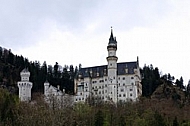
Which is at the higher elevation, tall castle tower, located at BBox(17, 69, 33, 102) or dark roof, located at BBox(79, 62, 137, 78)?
dark roof, located at BBox(79, 62, 137, 78)

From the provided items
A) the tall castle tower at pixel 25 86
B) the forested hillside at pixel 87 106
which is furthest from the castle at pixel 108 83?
the forested hillside at pixel 87 106

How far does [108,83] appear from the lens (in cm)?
8606

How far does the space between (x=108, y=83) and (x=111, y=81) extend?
28.7 inches

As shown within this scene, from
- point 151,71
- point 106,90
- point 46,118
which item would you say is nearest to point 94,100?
point 106,90

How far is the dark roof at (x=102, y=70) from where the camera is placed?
87500mm

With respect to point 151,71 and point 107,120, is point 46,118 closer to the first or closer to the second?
point 107,120

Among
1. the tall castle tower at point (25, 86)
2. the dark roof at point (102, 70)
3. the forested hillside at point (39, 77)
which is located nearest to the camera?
the tall castle tower at point (25, 86)

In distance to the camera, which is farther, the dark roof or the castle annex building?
the dark roof

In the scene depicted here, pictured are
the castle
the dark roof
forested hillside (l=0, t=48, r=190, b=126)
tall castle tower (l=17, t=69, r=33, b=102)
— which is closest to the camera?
forested hillside (l=0, t=48, r=190, b=126)

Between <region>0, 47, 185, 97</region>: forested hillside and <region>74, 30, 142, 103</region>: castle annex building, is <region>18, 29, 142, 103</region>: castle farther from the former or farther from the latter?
<region>0, 47, 185, 97</region>: forested hillside

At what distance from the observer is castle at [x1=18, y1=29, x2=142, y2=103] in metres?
84.9

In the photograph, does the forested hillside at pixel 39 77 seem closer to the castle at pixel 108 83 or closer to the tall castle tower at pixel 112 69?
the castle at pixel 108 83

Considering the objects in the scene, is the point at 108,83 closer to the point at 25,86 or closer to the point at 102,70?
the point at 102,70

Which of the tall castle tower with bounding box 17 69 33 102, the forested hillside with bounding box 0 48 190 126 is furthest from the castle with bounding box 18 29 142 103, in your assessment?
the forested hillside with bounding box 0 48 190 126
